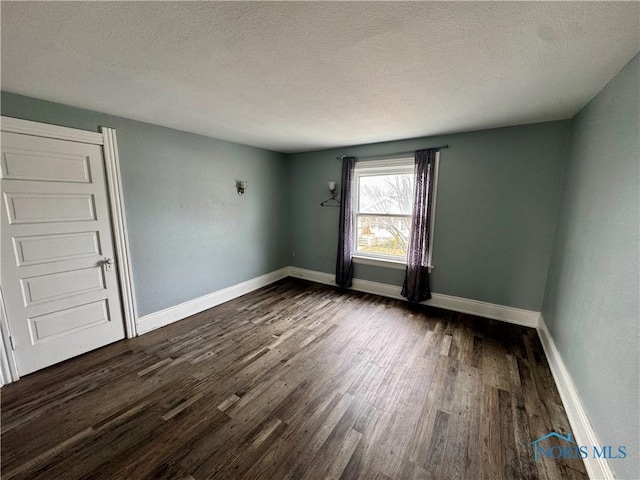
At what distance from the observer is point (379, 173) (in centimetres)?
391

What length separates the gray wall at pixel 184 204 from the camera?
Result: 8.69ft

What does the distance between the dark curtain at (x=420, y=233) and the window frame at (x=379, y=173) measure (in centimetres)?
6

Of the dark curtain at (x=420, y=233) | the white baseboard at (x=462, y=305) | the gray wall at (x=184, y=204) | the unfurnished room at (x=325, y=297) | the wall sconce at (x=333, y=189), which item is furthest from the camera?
the wall sconce at (x=333, y=189)

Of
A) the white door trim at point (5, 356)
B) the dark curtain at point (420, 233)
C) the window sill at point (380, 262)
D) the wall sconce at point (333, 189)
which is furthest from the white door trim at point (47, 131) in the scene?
the dark curtain at point (420, 233)

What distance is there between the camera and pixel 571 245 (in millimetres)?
2213

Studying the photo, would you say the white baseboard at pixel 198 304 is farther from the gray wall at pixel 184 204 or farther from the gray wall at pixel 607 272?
the gray wall at pixel 607 272

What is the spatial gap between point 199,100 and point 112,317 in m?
2.42

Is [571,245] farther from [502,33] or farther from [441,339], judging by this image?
[502,33]

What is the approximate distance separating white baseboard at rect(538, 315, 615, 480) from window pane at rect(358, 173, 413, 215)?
7.31 feet

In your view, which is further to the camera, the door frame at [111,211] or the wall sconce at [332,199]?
the wall sconce at [332,199]

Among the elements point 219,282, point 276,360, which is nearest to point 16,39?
point 276,360

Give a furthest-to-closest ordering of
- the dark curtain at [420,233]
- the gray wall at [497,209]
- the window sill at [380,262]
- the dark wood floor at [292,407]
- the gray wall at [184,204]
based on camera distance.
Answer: the window sill at [380,262] → the dark curtain at [420,233] → the gray wall at [497,209] → the gray wall at [184,204] → the dark wood floor at [292,407]

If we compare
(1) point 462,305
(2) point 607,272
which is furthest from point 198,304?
(2) point 607,272

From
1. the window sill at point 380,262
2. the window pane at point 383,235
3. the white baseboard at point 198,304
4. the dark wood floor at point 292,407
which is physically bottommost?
the dark wood floor at point 292,407
